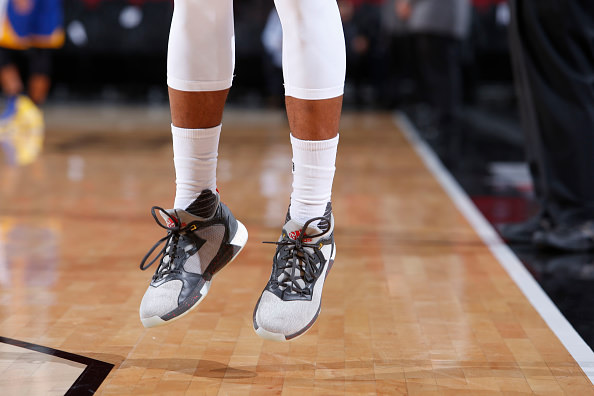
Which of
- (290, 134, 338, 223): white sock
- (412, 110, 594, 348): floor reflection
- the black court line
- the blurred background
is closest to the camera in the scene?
the black court line

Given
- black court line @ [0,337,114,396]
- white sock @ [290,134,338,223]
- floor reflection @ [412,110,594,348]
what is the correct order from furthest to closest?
1. floor reflection @ [412,110,594,348]
2. white sock @ [290,134,338,223]
3. black court line @ [0,337,114,396]

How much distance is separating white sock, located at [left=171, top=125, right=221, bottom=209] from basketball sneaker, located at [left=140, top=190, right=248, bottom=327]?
0.02m

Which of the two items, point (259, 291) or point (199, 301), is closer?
point (199, 301)

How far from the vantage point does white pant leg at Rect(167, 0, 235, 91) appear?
117cm

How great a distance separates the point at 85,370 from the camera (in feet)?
3.52

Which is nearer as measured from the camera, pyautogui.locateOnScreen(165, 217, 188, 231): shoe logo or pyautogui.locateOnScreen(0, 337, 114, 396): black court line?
pyautogui.locateOnScreen(0, 337, 114, 396): black court line

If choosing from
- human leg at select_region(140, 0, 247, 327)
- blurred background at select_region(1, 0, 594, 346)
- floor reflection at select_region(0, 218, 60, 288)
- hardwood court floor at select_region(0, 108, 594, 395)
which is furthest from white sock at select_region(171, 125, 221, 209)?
Answer: blurred background at select_region(1, 0, 594, 346)

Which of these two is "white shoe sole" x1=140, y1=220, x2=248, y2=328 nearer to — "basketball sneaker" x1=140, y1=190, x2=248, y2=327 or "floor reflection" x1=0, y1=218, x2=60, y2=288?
"basketball sneaker" x1=140, y1=190, x2=248, y2=327

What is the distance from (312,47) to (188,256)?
351mm

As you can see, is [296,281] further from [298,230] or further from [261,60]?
[261,60]

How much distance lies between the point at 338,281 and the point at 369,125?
3.64m

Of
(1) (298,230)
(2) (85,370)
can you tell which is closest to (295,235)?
(1) (298,230)

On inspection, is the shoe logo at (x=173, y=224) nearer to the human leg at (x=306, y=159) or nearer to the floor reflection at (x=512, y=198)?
the human leg at (x=306, y=159)

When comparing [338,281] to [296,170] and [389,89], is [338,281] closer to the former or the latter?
[296,170]
